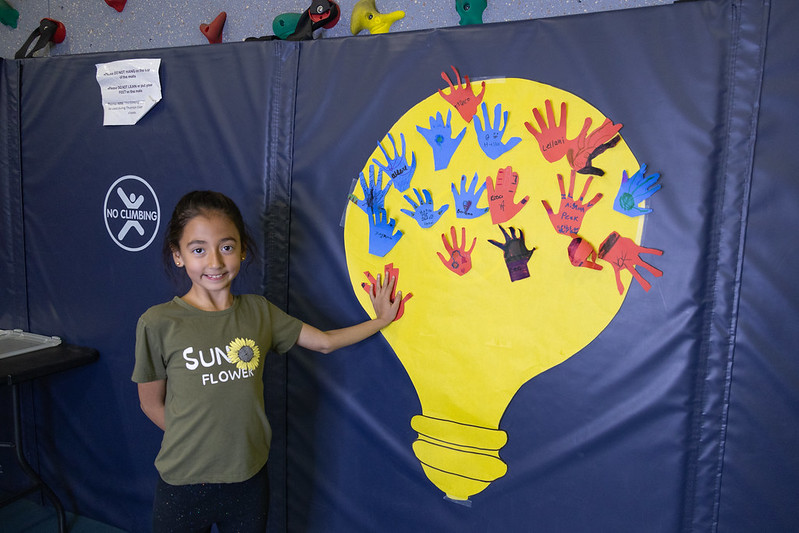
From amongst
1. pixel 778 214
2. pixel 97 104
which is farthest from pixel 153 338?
pixel 778 214

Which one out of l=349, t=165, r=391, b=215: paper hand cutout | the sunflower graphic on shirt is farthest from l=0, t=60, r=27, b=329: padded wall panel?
l=349, t=165, r=391, b=215: paper hand cutout

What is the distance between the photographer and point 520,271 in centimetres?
153

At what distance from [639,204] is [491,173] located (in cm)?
39

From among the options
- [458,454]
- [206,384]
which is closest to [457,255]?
[458,454]

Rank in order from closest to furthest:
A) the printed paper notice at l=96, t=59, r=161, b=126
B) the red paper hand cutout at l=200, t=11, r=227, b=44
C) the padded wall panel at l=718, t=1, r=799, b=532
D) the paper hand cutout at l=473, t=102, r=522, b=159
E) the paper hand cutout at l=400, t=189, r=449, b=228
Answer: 1. the padded wall panel at l=718, t=1, r=799, b=532
2. the paper hand cutout at l=473, t=102, r=522, b=159
3. the paper hand cutout at l=400, t=189, r=449, b=228
4. the printed paper notice at l=96, t=59, r=161, b=126
5. the red paper hand cutout at l=200, t=11, r=227, b=44

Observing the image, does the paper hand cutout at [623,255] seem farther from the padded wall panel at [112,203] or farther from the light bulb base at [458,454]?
the padded wall panel at [112,203]

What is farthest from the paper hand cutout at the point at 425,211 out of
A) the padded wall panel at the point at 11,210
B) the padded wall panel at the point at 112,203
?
the padded wall panel at the point at 11,210

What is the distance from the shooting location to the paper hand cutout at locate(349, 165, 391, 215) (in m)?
1.68

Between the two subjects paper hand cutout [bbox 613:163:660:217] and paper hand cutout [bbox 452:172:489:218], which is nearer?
paper hand cutout [bbox 613:163:660:217]

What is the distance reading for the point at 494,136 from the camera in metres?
1.53

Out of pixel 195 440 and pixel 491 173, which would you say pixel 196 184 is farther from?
pixel 491 173

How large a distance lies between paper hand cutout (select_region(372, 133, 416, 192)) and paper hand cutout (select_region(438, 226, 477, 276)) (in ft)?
0.64

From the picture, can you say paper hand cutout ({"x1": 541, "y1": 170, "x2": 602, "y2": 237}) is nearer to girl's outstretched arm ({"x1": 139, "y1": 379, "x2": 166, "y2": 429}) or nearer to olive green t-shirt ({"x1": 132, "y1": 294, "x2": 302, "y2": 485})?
olive green t-shirt ({"x1": 132, "y1": 294, "x2": 302, "y2": 485})

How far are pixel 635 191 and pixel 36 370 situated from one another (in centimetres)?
203
